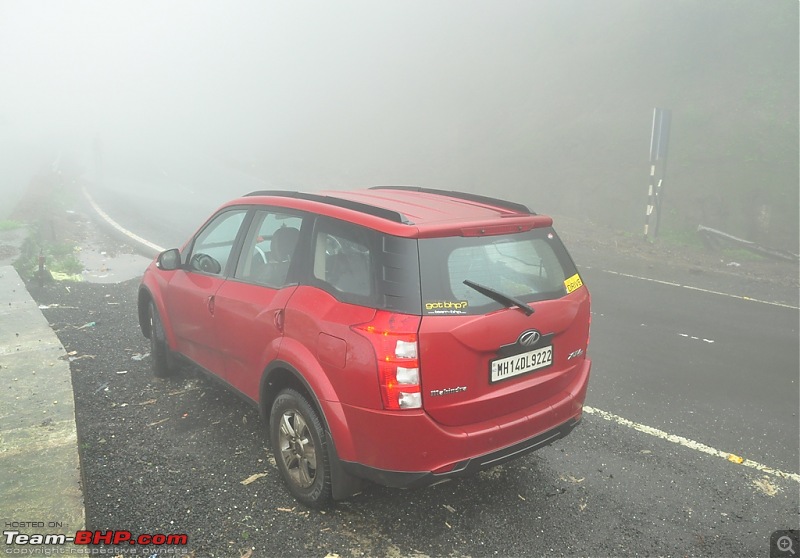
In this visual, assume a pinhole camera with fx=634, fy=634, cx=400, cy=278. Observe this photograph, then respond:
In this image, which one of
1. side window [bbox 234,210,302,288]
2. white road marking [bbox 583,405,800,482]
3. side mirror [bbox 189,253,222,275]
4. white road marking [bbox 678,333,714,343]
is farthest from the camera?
white road marking [bbox 678,333,714,343]

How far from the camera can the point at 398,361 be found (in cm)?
310

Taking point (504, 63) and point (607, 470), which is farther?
point (504, 63)

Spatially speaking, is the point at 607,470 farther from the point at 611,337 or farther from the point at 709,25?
the point at 709,25

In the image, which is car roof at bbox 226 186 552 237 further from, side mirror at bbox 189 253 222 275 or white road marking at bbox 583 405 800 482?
white road marking at bbox 583 405 800 482

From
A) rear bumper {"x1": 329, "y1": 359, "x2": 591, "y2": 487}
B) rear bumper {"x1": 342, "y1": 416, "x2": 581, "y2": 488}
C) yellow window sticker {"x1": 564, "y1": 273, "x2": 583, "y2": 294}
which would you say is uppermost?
yellow window sticker {"x1": 564, "y1": 273, "x2": 583, "y2": 294}

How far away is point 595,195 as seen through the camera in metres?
17.0

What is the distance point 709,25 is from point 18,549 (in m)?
26.8

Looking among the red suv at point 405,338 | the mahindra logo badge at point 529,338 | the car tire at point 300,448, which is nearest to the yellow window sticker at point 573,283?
the red suv at point 405,338

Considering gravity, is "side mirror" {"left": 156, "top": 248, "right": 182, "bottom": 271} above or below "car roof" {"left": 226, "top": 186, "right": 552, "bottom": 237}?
below

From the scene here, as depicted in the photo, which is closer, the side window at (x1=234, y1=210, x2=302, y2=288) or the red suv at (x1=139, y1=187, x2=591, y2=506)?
the red suv at (x1=139, y1=187, x2=591, y2=506)

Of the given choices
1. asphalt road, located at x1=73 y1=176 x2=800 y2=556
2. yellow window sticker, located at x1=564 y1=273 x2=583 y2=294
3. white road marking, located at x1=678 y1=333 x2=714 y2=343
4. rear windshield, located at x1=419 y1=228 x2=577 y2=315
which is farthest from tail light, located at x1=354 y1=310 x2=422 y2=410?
white road marking, located at x1=678 y1=333 x2=714 y2=343

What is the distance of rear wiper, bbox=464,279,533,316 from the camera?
3.33 metres

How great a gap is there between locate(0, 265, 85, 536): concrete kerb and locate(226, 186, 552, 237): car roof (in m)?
2.07

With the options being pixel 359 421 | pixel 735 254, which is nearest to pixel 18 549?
pixel 359 421
